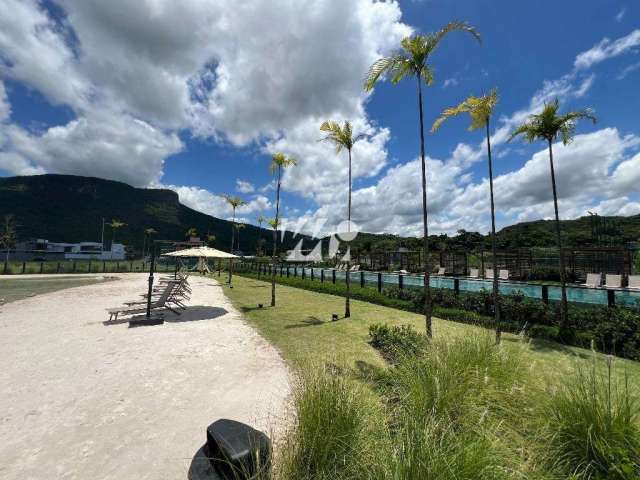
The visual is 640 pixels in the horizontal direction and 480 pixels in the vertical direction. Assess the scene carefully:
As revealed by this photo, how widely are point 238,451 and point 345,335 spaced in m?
5.63

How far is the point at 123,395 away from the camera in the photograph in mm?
4152

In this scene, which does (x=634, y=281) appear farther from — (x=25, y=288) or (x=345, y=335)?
(x=25, y=288)

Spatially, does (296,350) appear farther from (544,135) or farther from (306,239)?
(306,239)

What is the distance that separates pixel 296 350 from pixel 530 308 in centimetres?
681

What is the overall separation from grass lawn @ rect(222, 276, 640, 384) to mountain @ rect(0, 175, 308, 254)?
77.7 metres

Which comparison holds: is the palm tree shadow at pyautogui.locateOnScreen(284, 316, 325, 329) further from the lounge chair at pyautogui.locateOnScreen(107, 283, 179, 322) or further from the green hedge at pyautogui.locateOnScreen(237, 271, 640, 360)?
the lounge chair at pyautogui.locateOnScreen(107, 283, 179, 322)

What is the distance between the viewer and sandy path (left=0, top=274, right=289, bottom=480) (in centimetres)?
284

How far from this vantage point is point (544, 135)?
752cm

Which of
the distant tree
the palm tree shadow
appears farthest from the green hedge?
the distant tree

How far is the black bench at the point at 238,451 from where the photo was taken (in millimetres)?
2064

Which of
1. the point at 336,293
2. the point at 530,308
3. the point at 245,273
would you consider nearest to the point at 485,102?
the point at 530,308

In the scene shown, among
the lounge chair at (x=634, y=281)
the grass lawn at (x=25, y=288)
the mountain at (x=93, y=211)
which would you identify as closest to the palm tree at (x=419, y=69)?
the lounge chair at (x=634, y=281)

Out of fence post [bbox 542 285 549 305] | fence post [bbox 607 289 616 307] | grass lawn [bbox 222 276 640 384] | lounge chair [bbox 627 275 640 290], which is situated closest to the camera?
grass lawn [bbox 222 276 640 384]

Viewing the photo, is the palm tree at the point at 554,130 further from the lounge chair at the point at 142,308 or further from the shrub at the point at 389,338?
the lounge chair at the point at 142,308
